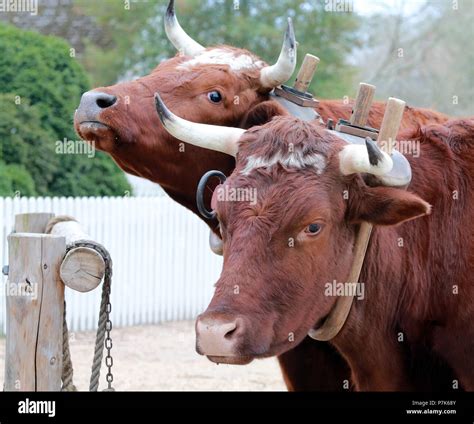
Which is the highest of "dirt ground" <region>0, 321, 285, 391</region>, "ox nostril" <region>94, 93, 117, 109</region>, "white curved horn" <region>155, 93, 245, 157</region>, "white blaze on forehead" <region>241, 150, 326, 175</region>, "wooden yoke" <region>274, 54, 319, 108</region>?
"wooden yoke" <region>274, 54, 319, 108</region>

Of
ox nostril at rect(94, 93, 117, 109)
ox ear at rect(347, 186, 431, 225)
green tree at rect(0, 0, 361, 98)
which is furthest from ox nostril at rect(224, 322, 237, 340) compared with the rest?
green tree at rect(0, 0, 361, 98)

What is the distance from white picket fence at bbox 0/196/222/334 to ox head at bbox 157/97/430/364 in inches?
323

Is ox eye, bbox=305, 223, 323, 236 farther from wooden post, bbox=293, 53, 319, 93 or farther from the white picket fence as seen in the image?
the white picket fence

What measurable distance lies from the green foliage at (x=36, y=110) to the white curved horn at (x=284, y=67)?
22.0 ft

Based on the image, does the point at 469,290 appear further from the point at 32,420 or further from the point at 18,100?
the point at 18,100

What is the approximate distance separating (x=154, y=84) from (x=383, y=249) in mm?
1843

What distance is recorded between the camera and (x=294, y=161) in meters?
3.87

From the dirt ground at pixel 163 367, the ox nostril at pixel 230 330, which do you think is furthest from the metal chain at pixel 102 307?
the dirt ground at pixel 163 367

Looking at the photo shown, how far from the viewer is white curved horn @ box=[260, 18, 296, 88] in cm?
518

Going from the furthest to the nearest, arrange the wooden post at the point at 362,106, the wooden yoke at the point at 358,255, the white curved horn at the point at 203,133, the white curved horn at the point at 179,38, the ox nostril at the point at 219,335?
1. the white curved horn at the point at 179,38
2. the wooden post at the point at 362,106
3. the white curved horn at the point at 203,133
4. the wooden yoke at the point at 358,255
5. the ox nostril at the point at 219,335

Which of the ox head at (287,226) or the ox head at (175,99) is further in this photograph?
the ox head at (175,99)

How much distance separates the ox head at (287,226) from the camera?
359cm

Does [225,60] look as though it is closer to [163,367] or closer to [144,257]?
[163,367]

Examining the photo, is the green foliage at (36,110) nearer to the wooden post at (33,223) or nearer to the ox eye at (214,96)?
the wooden post at (33,223)
